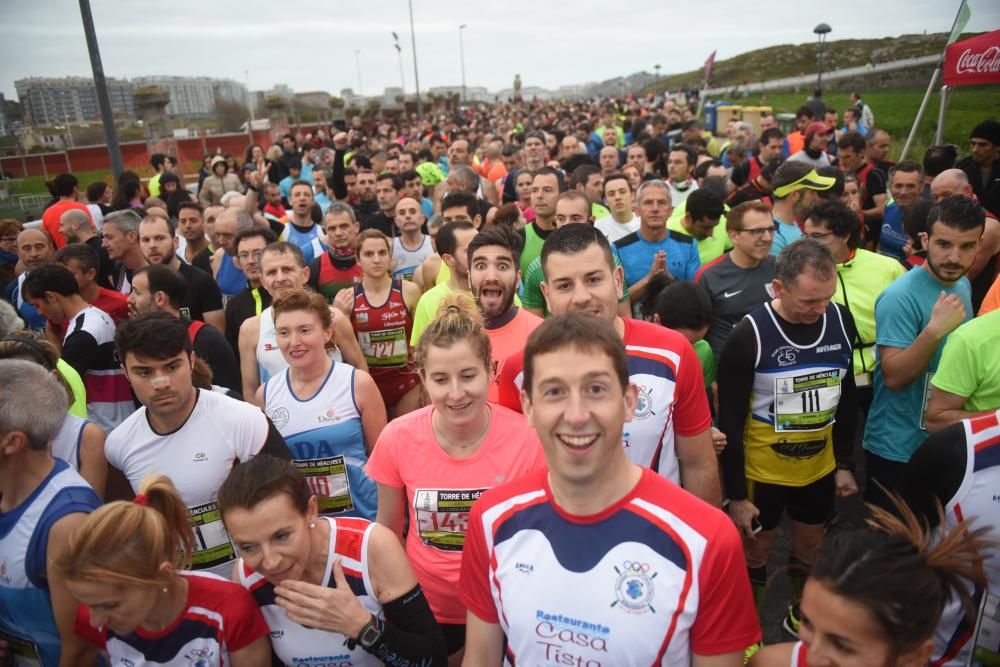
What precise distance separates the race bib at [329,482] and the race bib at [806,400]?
2.38 m

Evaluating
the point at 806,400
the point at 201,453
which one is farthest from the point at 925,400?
the point at 201,453

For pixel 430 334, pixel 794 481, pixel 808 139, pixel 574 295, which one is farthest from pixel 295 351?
pixel 808 139

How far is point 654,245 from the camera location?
554 centimetres

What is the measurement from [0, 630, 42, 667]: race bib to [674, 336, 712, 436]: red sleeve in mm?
2806

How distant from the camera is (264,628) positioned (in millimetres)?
2289

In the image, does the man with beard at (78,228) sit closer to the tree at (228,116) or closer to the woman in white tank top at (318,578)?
the woman in white tank top at (318,578)

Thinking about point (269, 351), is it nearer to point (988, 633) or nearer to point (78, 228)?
point (988, 633)

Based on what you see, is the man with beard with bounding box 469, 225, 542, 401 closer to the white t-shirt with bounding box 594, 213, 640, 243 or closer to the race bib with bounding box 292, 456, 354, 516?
the race bib with bounding box 292, 456, 354, 516

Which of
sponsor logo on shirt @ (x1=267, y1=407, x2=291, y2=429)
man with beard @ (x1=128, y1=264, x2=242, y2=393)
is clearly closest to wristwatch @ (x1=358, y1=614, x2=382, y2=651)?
sponsor logo on shirt @ (x1=267, y1=407, x2=291, y2=429)

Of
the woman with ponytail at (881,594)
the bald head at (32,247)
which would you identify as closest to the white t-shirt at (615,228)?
the woman with ponytail at (881,594)

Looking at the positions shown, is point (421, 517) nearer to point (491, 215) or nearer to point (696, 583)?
point (696, 583)

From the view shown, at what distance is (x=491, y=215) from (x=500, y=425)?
170 inches

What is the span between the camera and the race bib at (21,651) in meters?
2.56

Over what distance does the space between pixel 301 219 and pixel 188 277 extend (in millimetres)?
2542
